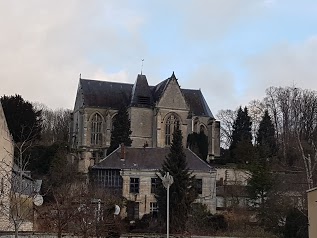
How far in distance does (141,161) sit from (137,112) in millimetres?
19360

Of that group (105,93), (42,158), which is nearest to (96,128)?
(105,93)

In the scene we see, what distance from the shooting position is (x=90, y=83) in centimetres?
7244

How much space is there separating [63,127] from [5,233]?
63.2m

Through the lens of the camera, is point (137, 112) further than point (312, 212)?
Yes

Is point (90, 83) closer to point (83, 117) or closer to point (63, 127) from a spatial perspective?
point (83, 117)

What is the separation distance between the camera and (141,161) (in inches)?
2005

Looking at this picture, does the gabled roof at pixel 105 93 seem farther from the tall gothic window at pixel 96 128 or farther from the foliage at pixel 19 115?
the foliage at pixel 19 115

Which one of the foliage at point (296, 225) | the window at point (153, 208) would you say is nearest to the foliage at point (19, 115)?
the window at point (153, 208)

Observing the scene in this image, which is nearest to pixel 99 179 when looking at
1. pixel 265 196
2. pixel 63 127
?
pixel 265 196

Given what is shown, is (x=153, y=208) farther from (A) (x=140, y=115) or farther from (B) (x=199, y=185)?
(A) (x=140, y=115)

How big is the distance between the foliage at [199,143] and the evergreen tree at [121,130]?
317 inches

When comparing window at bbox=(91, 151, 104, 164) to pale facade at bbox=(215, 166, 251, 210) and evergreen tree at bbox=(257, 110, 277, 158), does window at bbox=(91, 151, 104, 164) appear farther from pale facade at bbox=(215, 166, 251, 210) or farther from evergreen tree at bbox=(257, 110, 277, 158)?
evergreen tree at bbox=(257, 110, 277, 158)

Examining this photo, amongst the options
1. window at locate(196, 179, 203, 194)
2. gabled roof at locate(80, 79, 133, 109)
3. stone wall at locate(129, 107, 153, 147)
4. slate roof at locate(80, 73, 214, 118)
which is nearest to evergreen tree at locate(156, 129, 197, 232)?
window at locate(196, 179, 203, 194)

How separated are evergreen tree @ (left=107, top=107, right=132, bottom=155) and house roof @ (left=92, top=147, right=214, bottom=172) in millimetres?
9837
